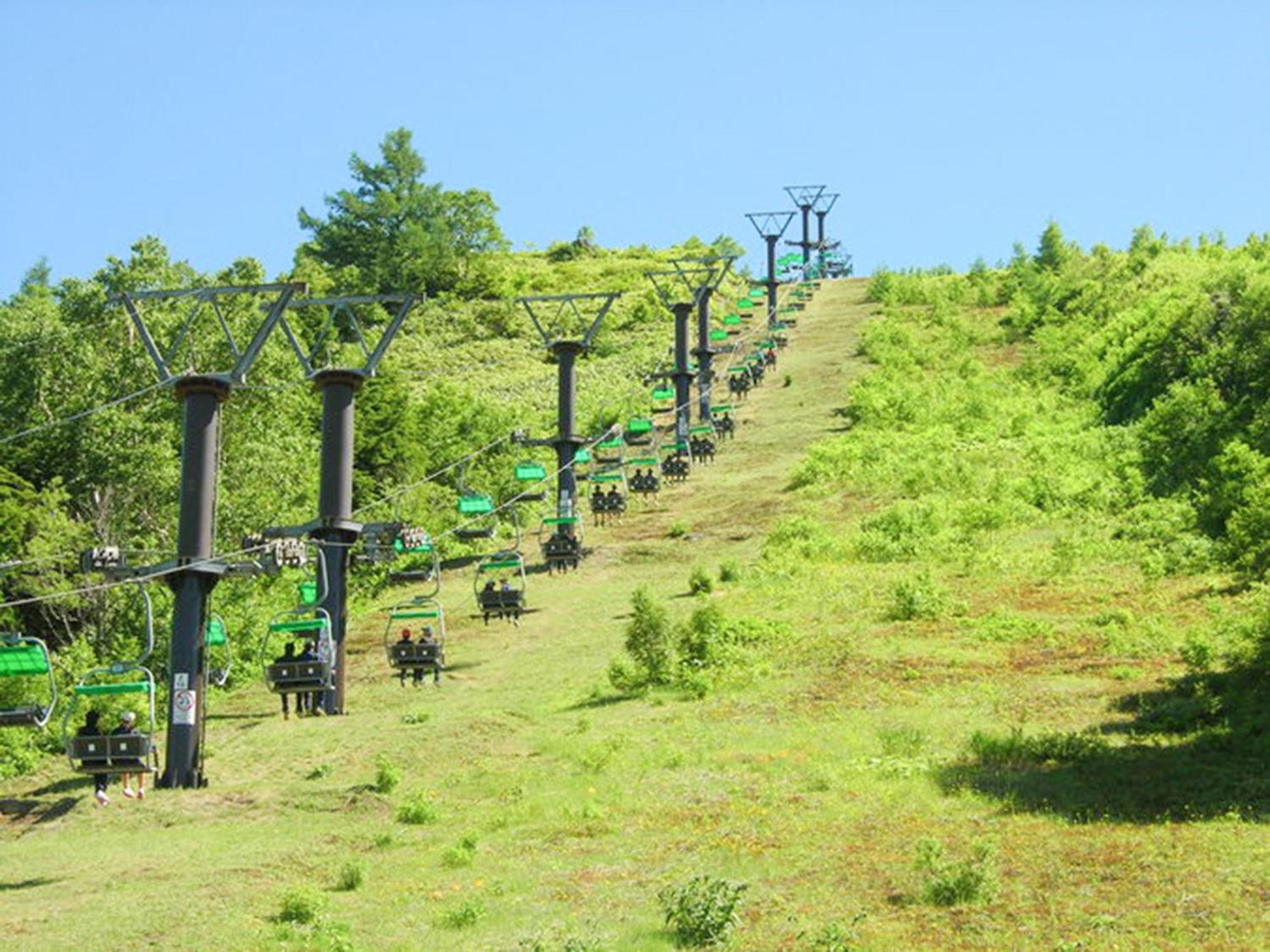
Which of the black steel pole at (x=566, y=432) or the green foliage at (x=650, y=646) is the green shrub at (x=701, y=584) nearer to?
→ the black steel pole at (x=566, y=432)

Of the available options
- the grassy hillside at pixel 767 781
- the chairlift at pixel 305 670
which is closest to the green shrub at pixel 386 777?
the grassy hillside at pixel 767 781

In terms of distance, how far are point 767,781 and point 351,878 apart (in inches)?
276

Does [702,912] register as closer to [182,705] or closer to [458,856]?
[458,856]

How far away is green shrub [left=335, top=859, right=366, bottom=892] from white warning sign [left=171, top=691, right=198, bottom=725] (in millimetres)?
5774

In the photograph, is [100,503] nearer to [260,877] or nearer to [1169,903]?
[260,877]

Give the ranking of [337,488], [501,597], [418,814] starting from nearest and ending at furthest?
1. [418,814]
2. [337,488]
3. [501,597]

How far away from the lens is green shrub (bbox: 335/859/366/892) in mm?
22984

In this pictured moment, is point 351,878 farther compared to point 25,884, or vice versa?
point 25,884

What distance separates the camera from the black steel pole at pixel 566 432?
163 ft

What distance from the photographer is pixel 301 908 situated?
2111cm

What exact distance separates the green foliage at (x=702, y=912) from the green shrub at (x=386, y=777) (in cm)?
826

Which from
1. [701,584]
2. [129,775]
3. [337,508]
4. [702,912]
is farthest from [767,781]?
[701,584]

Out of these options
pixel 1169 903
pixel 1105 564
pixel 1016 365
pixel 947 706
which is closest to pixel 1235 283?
pixel 1016 365

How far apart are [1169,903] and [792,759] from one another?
8918 millimetres
